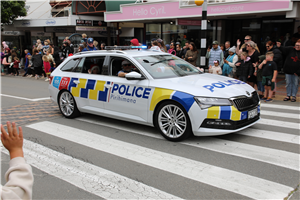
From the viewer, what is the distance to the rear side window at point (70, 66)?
743cm

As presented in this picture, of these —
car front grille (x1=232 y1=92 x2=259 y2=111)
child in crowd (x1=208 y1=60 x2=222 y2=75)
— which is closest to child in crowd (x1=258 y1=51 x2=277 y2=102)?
child in crowd (x1=208 y1=60 x2=222 y2=75)

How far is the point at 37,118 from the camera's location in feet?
25.1

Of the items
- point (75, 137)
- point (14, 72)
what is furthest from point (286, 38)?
point (14, 72)

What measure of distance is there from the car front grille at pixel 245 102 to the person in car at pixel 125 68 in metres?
2.44

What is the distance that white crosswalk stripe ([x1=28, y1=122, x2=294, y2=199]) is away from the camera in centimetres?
364

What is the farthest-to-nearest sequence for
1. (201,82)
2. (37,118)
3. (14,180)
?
(37,118), (201,82), (14,180)

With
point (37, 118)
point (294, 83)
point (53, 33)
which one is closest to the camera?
point (37, 118)

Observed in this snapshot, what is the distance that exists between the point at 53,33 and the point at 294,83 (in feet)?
74.0

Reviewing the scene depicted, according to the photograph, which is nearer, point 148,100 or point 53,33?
point 148,100

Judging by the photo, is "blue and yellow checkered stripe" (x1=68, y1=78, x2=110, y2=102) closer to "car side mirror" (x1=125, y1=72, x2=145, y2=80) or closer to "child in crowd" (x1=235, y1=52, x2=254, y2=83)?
"car side mirror" (x1=125, y1=72, x2=145, y2=80)

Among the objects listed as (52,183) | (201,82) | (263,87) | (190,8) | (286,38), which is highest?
(190,8)

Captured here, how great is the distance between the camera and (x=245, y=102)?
5.36 meters

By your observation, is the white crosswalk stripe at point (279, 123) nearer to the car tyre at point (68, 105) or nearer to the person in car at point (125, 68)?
the person in car at point (125, 68)

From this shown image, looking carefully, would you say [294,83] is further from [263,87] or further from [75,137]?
[75,137]
